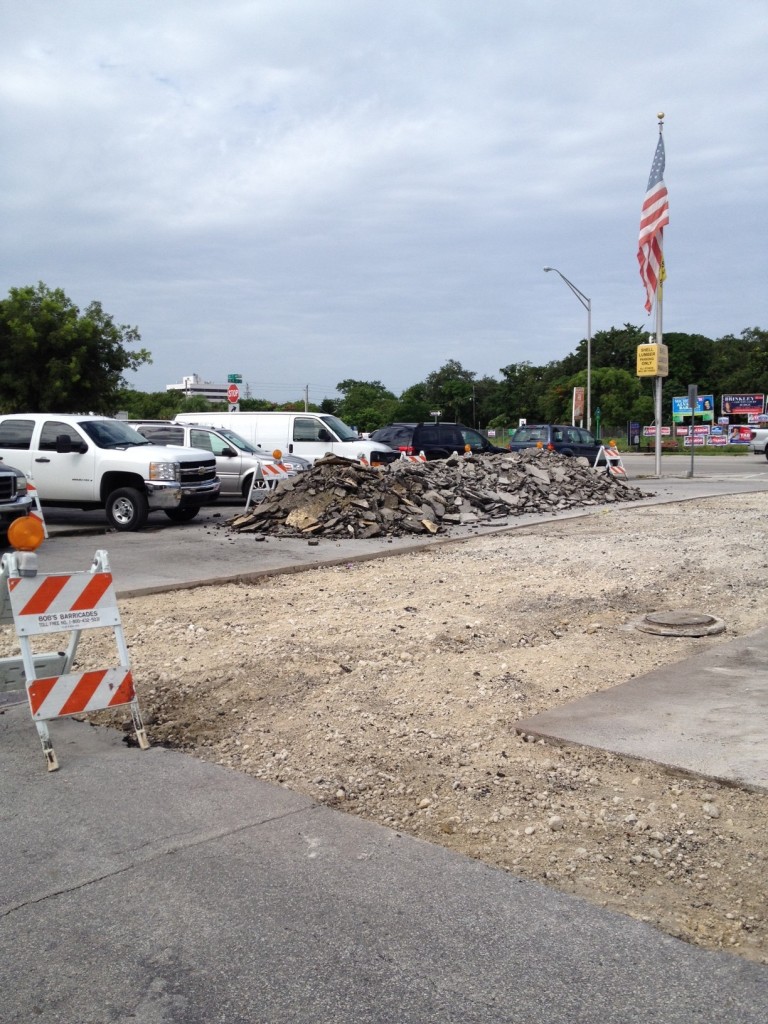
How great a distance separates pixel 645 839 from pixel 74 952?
8.13ft

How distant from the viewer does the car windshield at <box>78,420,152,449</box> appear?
16688 mm

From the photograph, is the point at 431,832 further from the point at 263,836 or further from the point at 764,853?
the point at 764,853

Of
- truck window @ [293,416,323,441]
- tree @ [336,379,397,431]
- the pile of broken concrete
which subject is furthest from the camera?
tree @ [336,379,397,431]

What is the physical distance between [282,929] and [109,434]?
1445 cm

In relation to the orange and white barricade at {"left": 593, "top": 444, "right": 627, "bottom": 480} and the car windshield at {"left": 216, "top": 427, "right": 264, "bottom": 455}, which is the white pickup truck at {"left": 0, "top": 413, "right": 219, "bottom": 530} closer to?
the car windshield at {"left": 216, "top": 427, "right": 264, "bottom": 455}

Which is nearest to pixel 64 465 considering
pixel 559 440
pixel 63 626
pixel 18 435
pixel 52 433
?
pixel 52 433

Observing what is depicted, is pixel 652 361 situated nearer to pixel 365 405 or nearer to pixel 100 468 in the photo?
pixel 100 468

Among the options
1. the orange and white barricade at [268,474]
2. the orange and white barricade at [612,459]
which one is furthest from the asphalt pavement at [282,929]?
the orange and white barricade at [612,459]

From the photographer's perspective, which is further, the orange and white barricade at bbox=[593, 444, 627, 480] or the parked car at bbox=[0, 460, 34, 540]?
the orange and white barricade at bbox=[593, 444, 627, 480]

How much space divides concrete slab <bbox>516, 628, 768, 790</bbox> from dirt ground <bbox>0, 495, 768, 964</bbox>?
0.14 m

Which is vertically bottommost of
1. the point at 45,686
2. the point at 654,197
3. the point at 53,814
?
the point at 53,814

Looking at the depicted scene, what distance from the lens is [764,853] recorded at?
4137 millimetres

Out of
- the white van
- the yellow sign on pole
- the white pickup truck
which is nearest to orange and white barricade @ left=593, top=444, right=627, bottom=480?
the yellow sign on pole

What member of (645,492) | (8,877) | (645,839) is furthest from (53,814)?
(645,492)
